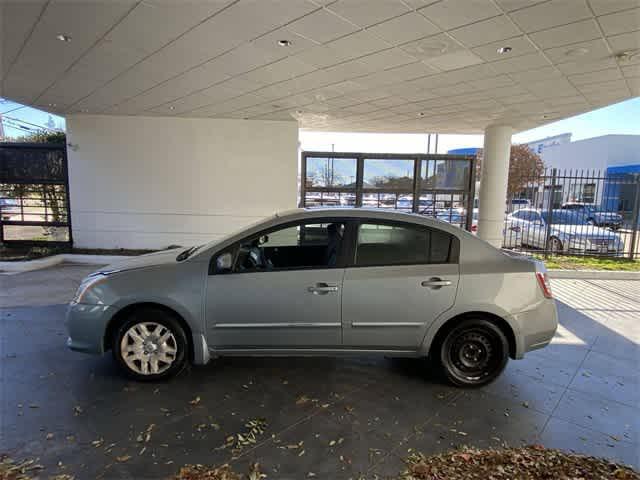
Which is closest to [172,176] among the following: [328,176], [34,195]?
[34,195]

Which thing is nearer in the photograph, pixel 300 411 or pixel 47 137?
pixel 300 411

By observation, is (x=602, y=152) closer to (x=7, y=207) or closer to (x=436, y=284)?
(x=436, y=284)

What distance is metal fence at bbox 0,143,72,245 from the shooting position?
9516mm

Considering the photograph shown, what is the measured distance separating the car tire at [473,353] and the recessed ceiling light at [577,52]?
390 centimetres

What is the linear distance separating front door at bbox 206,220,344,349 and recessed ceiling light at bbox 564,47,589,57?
427 centimetres

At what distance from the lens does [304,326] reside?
321cm

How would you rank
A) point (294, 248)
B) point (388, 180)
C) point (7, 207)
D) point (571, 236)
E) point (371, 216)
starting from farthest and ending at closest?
point (571, 236), point (388, 180), point (7, 207), point (294, 248), point (371, 216)

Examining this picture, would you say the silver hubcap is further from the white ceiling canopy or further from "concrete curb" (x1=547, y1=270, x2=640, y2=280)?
"concrete curb" (x1=547, y1=270, x2=640, y2=280)

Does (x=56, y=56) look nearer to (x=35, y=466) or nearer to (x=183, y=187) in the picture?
(x=183, y=187)

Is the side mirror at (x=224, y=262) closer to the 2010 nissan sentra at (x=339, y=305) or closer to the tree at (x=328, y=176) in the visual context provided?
the 2010 nissan sentra at (x=339, y=305)

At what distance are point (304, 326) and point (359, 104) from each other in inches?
230

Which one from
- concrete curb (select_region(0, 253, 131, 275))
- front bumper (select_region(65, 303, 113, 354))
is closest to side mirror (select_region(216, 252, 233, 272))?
front bumper (select_region(65, 303, 113, 354))

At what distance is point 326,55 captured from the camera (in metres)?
5.02

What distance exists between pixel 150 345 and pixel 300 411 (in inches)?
57.8
